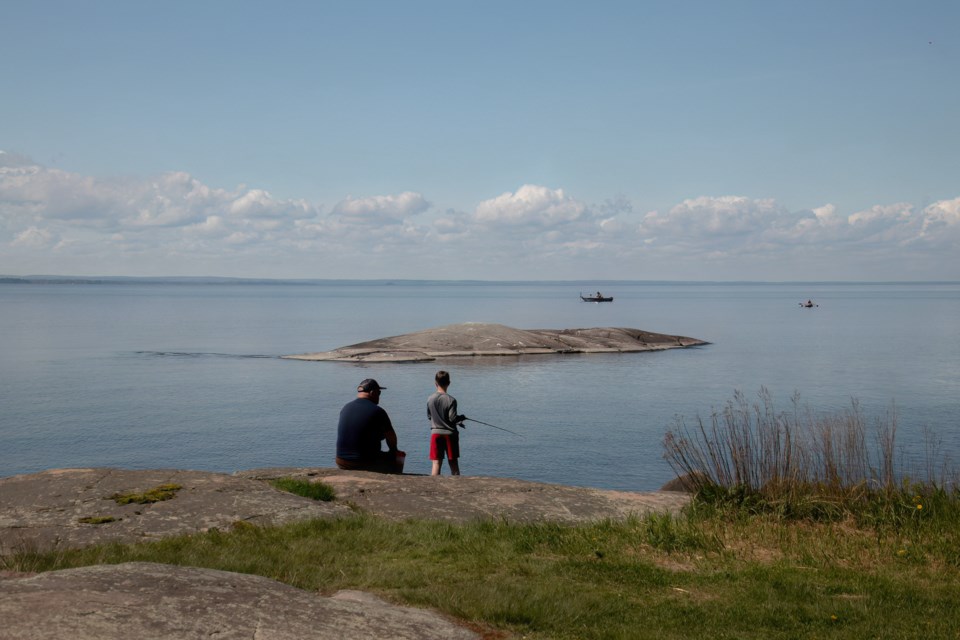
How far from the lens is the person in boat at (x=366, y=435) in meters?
14.8

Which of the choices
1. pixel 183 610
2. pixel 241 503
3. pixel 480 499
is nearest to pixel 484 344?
pixel 480 499

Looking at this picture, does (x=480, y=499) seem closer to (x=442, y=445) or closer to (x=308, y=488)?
(x=308, y=488)

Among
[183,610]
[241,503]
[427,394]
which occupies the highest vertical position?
[183,610]

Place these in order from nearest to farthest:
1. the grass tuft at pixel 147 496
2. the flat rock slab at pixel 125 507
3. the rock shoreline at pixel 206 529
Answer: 1. the rock shoreline at pixel 206 529
2. the flat rock slab at pixel 125 507
3. the grass tuft at pixel 147 496

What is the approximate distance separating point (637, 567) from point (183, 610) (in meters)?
4.87

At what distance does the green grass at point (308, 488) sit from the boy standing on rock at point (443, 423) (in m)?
3.33

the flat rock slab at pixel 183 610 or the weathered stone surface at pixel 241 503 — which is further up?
the flat rock slab at pixel 183 610

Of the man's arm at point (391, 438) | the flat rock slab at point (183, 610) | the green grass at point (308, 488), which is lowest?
the green grass at point (308, 488)

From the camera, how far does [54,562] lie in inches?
330

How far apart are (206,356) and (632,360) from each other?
104 ft

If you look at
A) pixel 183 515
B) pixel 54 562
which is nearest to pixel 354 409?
pixel 183 515

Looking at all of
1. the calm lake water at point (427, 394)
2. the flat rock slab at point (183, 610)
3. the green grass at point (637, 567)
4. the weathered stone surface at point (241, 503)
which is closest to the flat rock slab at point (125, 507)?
the weathered stone surface at point (241, 503)

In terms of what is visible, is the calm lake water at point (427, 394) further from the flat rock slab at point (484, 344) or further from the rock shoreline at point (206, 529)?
the rock shoreline at point (206, 529)

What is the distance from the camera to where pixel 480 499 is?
42.0ft
